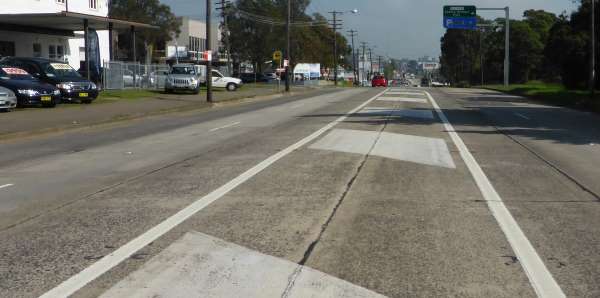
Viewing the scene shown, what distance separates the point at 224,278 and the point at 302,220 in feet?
7.20

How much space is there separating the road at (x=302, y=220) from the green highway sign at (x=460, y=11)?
161 feet

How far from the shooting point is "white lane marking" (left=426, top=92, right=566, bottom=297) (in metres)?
5.53

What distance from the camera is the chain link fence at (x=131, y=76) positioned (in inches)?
1587

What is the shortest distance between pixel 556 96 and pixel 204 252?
39110 mm

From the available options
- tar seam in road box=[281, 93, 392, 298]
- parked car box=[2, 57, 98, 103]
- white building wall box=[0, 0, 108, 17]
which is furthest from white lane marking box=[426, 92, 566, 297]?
white building wall box=[0, 0, 108, 17]

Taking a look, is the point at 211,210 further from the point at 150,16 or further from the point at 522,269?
the point at 150,16

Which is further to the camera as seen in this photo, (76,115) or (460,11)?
(460,11)

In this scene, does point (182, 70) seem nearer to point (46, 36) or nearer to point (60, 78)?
point (46, 36)

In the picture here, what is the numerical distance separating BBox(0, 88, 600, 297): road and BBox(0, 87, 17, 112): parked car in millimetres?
8583

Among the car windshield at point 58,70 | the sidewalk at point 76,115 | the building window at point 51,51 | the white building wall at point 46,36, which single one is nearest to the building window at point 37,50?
the white building wall at point 46,36

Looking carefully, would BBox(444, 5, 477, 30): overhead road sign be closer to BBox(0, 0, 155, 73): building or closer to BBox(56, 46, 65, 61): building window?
BBox(0, 0, 155, 73): building

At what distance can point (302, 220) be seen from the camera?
780 cm

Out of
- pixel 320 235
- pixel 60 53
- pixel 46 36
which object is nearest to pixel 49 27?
pixel 46 36

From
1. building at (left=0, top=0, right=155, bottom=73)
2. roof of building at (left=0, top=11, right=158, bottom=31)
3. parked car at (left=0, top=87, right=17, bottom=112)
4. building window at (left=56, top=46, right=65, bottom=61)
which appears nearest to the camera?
parked car at (left=0, top=87, right=17, bottom=112)
